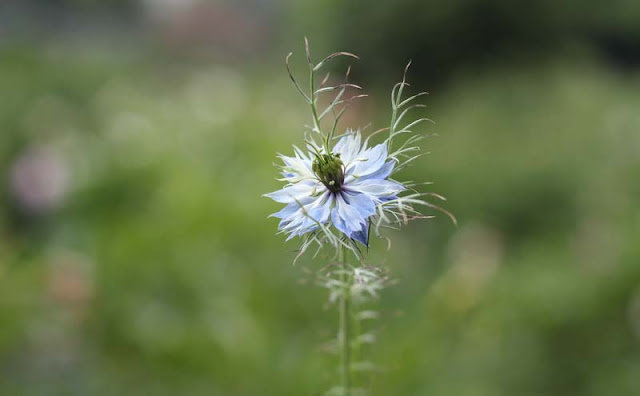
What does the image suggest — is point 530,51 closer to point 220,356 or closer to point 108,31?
point 220,356

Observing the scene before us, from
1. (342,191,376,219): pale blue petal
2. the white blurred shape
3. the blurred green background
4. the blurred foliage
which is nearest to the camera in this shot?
(342,191,376,219): pale blue petal

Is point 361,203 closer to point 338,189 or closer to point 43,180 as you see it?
point 338,189

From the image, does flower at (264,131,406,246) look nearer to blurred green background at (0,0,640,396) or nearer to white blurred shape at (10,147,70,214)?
blurred green background at (0,0,640,396)

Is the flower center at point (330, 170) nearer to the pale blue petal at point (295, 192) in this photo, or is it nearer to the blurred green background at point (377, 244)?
the pale blue petal at point (295, 192)

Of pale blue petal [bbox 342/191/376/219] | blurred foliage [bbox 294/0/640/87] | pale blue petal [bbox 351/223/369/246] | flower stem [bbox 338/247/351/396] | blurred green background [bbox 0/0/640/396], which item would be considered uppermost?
blurred foliage [bbox 294/0/640/87]

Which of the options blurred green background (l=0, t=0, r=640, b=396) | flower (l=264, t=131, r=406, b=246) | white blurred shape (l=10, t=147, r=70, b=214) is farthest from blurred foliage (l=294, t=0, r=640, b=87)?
flower (l=264, t=131, r=406, b=246)

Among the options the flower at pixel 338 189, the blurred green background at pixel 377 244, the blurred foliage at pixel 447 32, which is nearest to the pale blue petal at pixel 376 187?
the flower at pixel 338 189

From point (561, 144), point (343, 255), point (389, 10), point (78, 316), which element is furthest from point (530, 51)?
point (343, 255)
